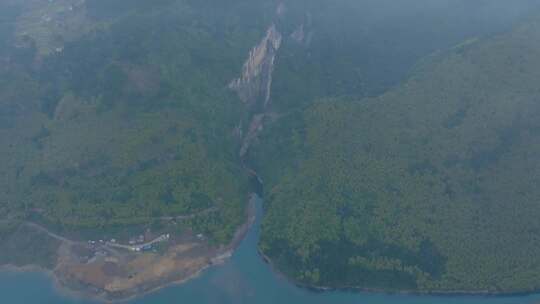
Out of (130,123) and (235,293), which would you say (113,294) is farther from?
(130,123)

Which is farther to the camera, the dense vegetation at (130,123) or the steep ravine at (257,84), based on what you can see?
the steep ravine at (257,84)

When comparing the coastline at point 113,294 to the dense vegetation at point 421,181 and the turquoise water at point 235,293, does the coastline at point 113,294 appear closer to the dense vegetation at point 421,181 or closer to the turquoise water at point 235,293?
the turquoise water at point 235,293

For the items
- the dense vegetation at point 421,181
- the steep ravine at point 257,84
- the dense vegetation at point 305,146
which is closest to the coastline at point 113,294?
the dense vegetation at point 305,146

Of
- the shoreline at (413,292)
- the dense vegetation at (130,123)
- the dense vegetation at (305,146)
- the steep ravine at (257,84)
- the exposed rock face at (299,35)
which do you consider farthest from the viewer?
the exposed rock face at (299,35)

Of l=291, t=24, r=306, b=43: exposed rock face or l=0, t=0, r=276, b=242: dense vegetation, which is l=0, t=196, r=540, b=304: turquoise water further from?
l=291, t=24, r=306, b=43: exposed rock face

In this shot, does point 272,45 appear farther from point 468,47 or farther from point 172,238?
point 172,238

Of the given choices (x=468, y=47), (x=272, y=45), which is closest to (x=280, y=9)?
(x=272, y=45)

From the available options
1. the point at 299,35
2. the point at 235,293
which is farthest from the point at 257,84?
the point at 235,293

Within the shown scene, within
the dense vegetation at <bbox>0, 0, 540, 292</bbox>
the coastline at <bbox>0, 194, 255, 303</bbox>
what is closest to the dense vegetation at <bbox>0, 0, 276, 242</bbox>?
the dense vegetation at <bbox>0, 0, 540, 292</bbox>
